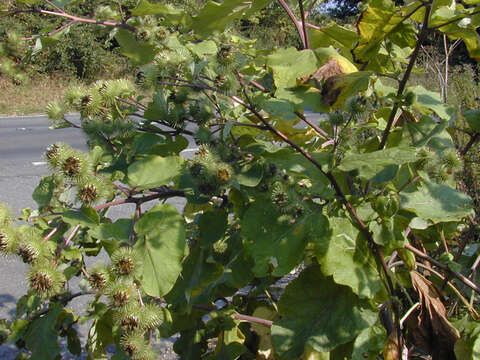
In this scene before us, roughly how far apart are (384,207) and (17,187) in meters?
6.75

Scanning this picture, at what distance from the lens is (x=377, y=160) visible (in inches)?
35.3

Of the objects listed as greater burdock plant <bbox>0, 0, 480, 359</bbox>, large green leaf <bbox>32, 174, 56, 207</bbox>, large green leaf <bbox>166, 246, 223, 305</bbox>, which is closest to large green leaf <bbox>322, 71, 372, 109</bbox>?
greater burdock plant <bbox>0, 0, 480, 359</bbox>

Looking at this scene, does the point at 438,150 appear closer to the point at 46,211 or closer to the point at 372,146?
the point at 372,146

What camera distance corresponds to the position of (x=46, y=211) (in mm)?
1118

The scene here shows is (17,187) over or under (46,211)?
under

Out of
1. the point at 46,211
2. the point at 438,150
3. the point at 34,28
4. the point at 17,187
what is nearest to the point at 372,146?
the point at 438,150

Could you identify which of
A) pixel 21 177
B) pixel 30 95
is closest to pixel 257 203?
pixel 21 177

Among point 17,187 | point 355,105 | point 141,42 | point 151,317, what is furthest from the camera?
point 17,187

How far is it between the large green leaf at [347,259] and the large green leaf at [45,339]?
0.70m

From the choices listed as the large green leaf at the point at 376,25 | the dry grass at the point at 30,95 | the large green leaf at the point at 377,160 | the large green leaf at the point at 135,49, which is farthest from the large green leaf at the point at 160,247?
the dry grass at the point at 30,95

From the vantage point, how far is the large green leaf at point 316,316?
104cm

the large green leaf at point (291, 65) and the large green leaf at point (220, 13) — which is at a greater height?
the large green leaf at point (220, 13)

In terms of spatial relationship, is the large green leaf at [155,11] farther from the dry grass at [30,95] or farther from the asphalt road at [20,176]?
the dry grass at [30,95]

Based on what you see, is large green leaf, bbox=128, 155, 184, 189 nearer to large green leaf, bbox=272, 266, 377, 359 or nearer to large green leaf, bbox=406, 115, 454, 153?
large green leaf, bbox=272, 266, 377, 359
